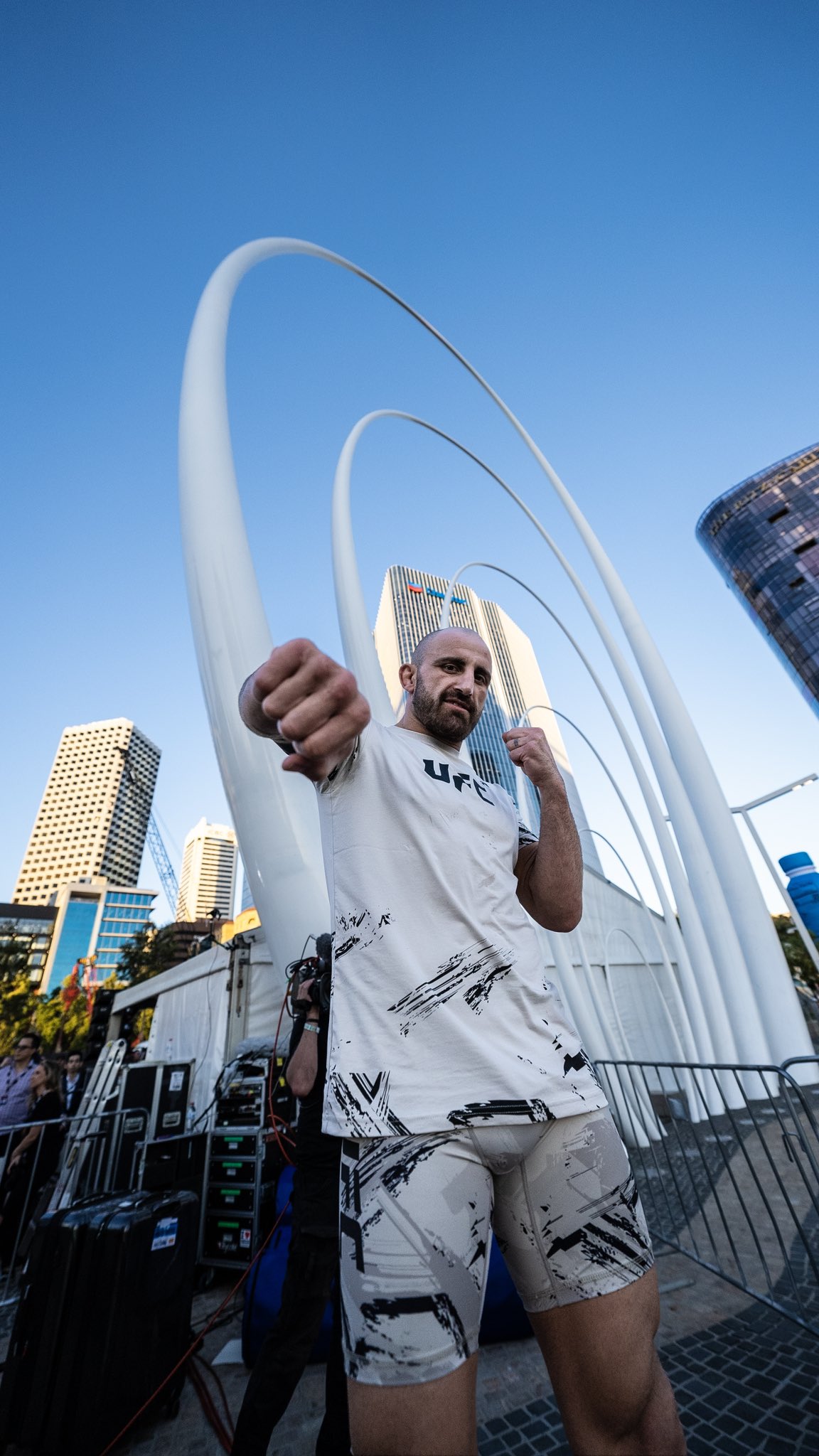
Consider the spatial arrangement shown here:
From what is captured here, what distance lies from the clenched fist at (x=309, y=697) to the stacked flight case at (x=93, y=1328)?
3297 mm

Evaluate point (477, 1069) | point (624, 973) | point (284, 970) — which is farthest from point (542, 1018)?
point (624, 973)

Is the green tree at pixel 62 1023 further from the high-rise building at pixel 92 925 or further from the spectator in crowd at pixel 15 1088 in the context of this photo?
the spectator in crowd at pixel 15 1088

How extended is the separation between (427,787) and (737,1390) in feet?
11.2

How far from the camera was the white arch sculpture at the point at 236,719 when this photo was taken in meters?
4.90

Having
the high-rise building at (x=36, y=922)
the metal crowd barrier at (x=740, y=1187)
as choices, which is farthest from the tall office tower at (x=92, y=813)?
the metal crowd barrier at (x=740, y=1187)

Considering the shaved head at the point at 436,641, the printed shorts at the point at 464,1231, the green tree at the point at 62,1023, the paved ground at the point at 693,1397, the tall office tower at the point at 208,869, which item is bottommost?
the paved ground at the point at 693,1397

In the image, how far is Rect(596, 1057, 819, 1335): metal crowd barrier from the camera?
3.57m

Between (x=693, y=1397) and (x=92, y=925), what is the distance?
132 meters

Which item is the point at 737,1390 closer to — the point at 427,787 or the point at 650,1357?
the point at 650,1357

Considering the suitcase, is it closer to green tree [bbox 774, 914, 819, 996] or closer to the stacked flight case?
the stacked flight case

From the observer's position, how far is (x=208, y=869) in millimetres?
177875

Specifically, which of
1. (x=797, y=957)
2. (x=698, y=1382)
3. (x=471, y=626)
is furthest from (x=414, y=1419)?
(x=471, y=626)

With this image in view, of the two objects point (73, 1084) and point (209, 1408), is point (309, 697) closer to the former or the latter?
point (209, 1408)

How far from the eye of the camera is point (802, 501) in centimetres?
6300
